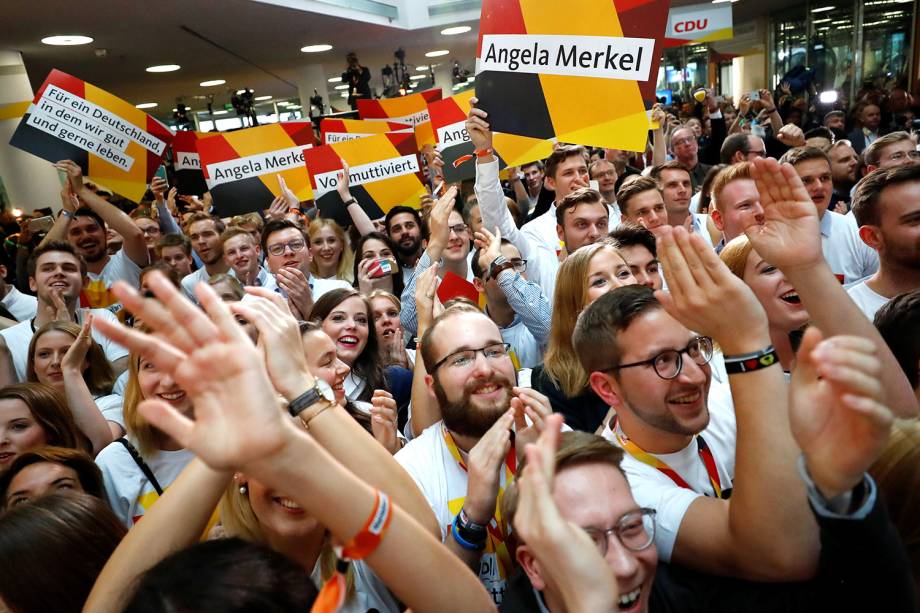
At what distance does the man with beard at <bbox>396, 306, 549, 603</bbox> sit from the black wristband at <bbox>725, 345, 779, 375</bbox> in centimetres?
55

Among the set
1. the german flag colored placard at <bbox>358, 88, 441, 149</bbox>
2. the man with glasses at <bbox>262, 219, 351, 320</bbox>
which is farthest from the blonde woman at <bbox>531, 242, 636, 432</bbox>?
the german flag colored placard at <bbox>358, 88, 441, 149</bbox>

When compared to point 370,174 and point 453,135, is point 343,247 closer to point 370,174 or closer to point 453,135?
point 370,174

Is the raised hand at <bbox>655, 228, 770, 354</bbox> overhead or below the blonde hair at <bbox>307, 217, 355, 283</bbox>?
overhead

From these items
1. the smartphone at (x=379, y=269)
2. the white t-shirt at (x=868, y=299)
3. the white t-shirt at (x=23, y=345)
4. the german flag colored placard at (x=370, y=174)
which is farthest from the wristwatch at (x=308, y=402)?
the german flag colored placard at (x=370, y=174)

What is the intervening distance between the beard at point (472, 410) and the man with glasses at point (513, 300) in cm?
106

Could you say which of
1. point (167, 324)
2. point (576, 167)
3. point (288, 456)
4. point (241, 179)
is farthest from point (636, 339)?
point (241, 179)

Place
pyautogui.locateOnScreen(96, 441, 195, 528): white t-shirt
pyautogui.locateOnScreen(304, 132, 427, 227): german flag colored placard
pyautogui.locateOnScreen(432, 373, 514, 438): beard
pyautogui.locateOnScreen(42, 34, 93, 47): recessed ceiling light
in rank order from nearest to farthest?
pyautogui.locateOnScreen(432, 373, 514, 438): beard, pyautogui.locateOnScreen(96, 441, 195, 528): white t-shirt, pyautogui.locateOnScreen(304, 132, 427, 227): german flag colored placard, pyautogui.locateOnScreen(42, 34, 93, 47): recessed ceiling light

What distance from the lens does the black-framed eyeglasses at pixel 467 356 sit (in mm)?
2287

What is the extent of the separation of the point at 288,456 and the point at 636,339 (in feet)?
3.58

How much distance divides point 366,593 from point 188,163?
623 cm

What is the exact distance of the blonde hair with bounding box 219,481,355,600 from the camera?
172 centimetres

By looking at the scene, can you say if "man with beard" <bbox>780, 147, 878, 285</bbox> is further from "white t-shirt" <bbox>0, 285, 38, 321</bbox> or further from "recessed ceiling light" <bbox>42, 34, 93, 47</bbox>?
"recessed ceiling light" <bbox>42, 34, 93, 47</bbox>

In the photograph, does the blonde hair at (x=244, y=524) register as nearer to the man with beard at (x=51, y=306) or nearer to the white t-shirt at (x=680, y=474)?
the white t-shirt at (x=680, y=474)

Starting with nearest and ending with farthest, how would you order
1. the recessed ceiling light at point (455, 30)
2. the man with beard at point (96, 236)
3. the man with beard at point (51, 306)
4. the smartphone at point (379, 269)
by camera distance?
the man with beard at point (51, 306)
the smartphone at point (379, 269)
the man with beard at point (96, 236)
the recessed ceiling light at point (455, 30)
